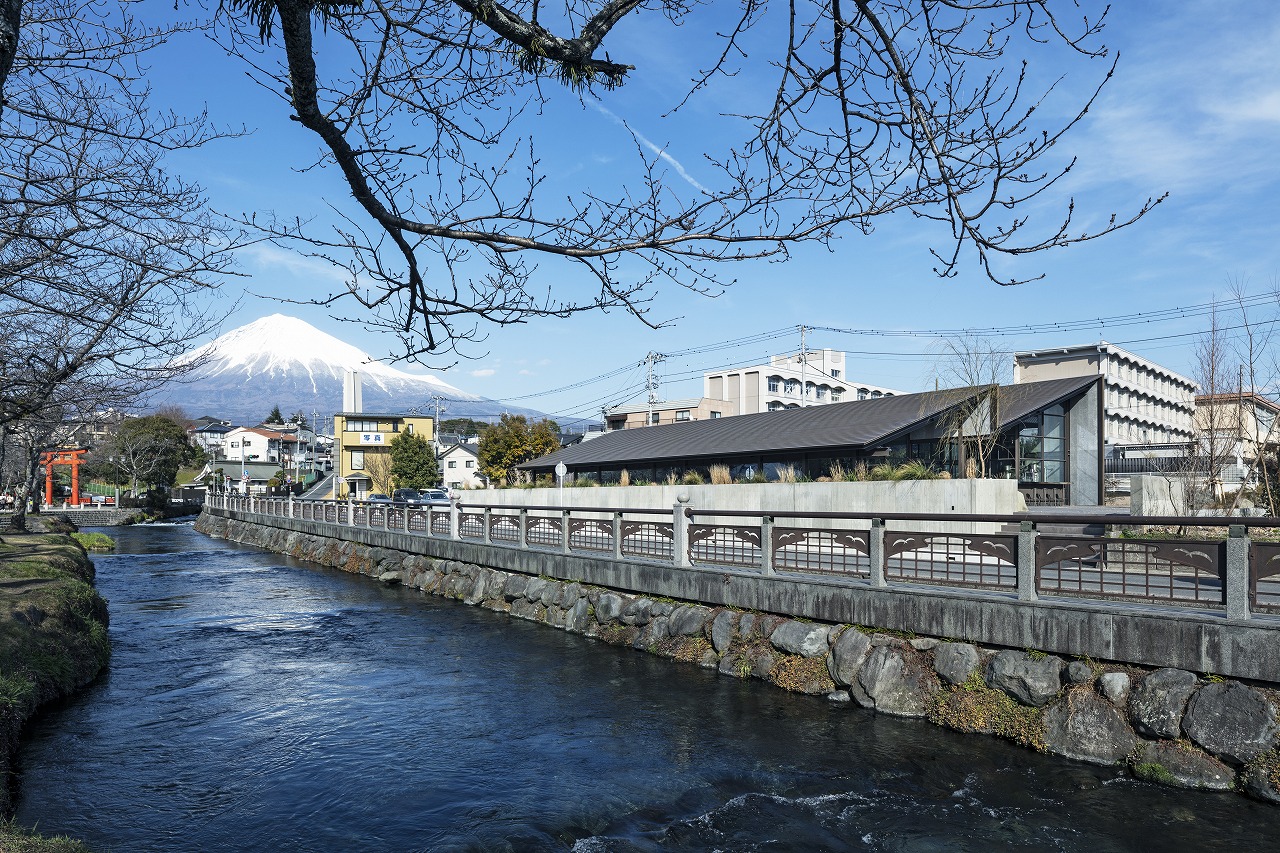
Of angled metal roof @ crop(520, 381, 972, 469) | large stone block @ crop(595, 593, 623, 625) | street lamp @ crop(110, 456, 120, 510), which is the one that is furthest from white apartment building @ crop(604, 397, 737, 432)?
large stone block @ crop(595, 593, 623, 625)

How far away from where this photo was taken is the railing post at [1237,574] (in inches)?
361

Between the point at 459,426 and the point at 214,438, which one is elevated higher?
the point at 459,426

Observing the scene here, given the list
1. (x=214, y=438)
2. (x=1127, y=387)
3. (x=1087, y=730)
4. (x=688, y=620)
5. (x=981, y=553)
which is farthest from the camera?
(x=214, y=438)

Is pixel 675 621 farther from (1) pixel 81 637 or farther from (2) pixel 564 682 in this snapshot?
(1) pixel 81 637

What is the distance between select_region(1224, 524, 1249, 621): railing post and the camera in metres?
9.18

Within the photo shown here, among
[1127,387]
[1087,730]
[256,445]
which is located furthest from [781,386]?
[256,445]

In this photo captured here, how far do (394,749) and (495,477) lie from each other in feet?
163

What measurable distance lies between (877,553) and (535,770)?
6215mm

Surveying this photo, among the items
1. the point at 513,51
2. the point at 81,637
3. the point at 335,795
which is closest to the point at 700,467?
the point at 81,637

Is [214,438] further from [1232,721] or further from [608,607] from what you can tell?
[1232,721]

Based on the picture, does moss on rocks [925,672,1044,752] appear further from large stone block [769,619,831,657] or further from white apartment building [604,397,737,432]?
white apartment building [604,397,737,432]

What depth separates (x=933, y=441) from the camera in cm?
2833

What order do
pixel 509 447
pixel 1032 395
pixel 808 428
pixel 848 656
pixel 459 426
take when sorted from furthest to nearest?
pixel 459 426, pixel 509 447, pixel 808 428, pixel 1032 395, pixel 848 656

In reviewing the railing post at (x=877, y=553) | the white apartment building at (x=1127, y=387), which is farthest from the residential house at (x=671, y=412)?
the railing post at (x=877, y=553)
